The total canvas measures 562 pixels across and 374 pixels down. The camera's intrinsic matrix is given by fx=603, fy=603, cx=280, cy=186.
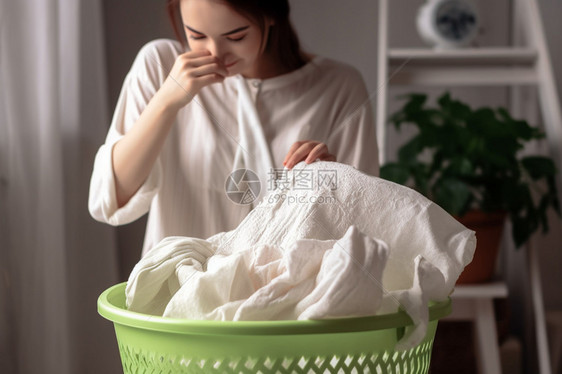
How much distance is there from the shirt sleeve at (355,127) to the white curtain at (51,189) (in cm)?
41

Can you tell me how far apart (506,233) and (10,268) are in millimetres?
1148

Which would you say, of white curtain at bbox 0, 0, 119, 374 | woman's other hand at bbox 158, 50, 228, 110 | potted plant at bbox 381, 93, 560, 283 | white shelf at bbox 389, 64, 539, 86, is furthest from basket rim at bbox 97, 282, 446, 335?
white shelf at bbox 389, 64, 539, 86

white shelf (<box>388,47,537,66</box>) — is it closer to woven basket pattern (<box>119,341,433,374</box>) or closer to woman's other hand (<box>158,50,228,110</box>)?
woman's other hand (<box>158,50,228,110</box>)

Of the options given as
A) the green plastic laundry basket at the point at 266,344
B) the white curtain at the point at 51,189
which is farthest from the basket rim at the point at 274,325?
the white curtain at the point at 51,189

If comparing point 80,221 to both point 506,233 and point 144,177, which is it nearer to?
point 144,177

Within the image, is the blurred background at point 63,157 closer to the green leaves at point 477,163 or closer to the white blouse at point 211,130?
the white blouse at point 211,130

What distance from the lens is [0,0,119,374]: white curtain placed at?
2.85ft

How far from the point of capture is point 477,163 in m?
1.16

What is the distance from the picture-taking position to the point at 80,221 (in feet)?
3.48

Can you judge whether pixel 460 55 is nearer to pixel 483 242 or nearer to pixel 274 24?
pixel 483 242

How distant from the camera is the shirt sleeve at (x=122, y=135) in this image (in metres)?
0.64

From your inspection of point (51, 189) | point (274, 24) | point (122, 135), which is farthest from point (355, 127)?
point (51, 189)

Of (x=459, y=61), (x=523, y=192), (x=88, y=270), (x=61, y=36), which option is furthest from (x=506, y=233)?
(x=61, y=36)

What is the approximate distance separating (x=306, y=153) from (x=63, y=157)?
67 centimetres
